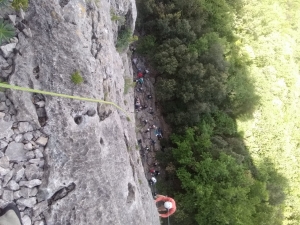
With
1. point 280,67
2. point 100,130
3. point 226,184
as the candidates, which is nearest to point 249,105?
point 280,67

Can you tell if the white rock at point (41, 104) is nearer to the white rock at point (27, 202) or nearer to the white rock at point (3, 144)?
the white rock at point (3, 144)

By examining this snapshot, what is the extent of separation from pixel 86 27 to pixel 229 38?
690 inches

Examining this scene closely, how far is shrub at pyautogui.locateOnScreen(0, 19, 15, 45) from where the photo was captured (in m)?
7.41

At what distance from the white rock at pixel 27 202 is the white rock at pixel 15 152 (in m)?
1.06

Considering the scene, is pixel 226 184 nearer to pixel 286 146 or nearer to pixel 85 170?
pixel 286 146

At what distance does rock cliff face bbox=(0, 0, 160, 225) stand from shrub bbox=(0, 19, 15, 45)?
460 mm

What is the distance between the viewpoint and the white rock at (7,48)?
25.9ft

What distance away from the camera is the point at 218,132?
21.0 metres

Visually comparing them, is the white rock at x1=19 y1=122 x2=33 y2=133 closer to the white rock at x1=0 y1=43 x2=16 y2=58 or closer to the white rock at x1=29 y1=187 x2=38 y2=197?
the white rock at x1=29 y1=187 x2=38 y2=197

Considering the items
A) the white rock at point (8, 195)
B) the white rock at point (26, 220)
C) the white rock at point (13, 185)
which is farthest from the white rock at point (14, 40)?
the white rock at point (26, 220)

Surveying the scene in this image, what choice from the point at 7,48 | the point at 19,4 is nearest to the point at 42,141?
the point at 7,48

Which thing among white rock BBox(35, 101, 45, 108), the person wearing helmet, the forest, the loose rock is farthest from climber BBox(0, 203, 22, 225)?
the forest

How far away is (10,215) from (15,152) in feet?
5.23

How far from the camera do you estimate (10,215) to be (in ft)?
23.8
